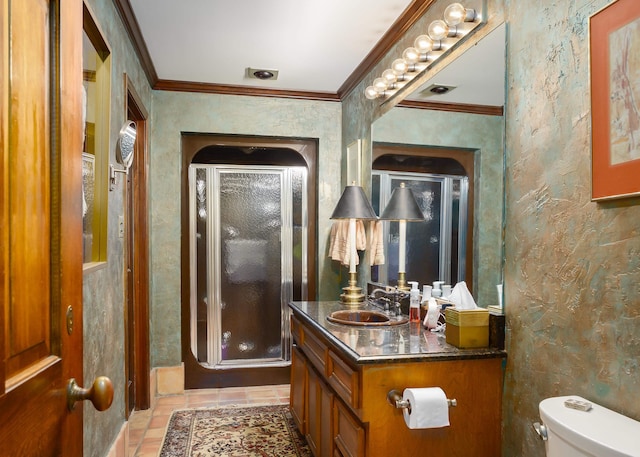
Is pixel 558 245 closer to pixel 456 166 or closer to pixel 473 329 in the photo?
pixel 473 329

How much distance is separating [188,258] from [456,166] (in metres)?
2.44

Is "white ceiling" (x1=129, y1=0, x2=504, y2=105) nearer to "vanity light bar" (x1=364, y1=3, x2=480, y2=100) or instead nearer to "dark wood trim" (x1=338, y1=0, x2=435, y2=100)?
"dark wood trim" (x1=338, y1=0, x2=435, y2=100)

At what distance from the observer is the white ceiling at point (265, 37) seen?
2.52 meters

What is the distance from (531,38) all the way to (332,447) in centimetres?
182

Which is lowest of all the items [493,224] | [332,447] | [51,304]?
[332,447]

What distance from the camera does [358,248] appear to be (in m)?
3.35

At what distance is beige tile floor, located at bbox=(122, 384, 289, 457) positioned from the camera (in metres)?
2.93

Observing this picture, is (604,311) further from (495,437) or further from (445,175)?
(445,175)

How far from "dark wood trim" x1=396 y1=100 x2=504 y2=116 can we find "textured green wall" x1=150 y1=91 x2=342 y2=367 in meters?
1.37

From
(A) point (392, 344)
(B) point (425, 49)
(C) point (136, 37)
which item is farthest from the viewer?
(C) point (136, 37)

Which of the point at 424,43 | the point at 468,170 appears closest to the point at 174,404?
the point at 468,170

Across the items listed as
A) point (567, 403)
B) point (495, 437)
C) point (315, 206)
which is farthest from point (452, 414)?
point (315, 206)

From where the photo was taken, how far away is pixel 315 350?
97.7 inches

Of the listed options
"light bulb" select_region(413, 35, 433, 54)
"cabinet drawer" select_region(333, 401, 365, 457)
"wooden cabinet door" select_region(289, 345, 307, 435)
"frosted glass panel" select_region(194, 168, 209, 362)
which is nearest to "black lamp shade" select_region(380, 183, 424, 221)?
"light bulb" select_region(413, 35, 433, 54)
